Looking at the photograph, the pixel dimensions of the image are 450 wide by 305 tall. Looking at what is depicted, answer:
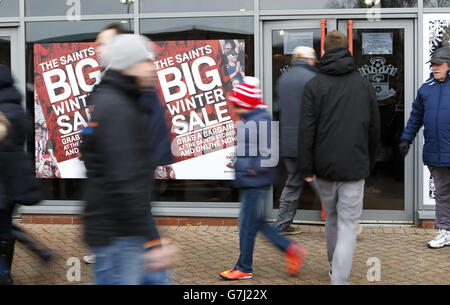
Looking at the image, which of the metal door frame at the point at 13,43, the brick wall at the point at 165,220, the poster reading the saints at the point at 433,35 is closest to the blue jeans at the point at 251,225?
the brick wall at the point at 165,220

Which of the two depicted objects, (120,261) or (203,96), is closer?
(120,261)

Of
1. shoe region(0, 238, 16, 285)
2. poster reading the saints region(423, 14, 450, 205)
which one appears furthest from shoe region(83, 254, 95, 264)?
poster reading the saints region(423, 14, 450, 205)

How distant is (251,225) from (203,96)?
9.20 ft

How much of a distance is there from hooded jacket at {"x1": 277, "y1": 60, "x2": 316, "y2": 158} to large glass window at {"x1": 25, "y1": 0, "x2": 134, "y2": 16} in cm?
249

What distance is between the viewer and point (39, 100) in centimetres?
742

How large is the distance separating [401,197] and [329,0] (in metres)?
2.61

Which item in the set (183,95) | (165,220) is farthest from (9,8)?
(165,220)

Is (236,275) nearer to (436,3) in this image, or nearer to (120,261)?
(120,261)

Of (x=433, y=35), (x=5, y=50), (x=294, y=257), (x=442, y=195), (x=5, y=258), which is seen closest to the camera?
(x=5, y=258)

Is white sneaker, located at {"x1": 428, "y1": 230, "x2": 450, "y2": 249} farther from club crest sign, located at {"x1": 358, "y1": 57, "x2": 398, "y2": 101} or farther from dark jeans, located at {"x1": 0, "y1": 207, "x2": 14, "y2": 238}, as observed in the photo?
dark jeans, located at {"x1": 0, "y1": 207, "x2": 14, "y2": 238}

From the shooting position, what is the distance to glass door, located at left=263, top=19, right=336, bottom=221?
712 centimetres

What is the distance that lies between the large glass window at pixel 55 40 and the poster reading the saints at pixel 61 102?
6 cm

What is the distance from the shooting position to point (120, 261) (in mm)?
2896

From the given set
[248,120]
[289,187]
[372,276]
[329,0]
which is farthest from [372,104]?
[329,0]
